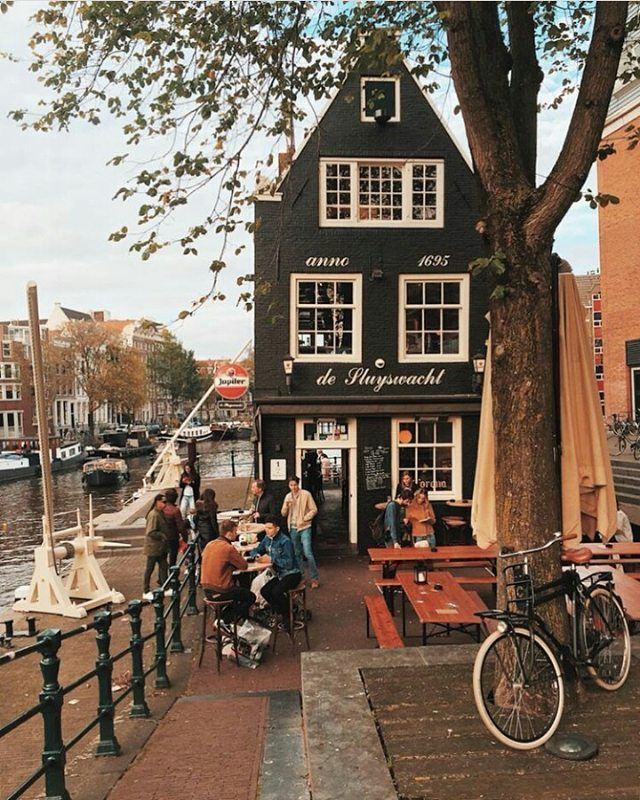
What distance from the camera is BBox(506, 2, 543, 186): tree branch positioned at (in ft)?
14.5

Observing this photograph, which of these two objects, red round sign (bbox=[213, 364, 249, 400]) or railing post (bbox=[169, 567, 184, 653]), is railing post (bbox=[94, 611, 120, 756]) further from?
red round sign (bbox=[213, 364, 249, 400])

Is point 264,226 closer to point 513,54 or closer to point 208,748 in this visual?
point 513,54

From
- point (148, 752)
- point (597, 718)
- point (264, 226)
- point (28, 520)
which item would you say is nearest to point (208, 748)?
point (148, 752)

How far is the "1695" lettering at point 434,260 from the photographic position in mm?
12711

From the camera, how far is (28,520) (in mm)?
27047

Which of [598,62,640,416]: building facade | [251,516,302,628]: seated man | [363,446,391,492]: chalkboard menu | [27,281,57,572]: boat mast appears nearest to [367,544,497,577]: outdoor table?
[251,516,302,628]: seated man

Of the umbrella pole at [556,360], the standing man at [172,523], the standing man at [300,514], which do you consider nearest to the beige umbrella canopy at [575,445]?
the umbrella pole at [556,360]

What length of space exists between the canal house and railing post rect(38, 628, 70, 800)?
8721 millimetres

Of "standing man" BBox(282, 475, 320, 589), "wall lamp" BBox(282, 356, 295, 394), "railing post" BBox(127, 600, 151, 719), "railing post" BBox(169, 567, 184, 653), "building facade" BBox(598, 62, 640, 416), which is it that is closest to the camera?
"railing post" BBox(127, 600, 151, 719)

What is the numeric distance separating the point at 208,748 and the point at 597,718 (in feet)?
8.08

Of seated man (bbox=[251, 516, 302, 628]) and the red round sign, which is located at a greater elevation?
the red round sign

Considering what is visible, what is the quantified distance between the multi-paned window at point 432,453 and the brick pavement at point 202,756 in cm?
779

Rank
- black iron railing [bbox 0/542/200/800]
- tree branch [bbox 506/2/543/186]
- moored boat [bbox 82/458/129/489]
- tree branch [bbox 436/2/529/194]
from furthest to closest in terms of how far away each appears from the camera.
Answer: moored boat [bbox 82/458/129/489], tree branch [bbox 506/2/543/186], tree branch [bbox 436/2/529/194], black iron railing [bbox 0/542/200/800]

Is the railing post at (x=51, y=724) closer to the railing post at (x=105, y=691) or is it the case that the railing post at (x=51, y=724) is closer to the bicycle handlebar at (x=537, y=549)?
the railing post at (x=105, y=691)
